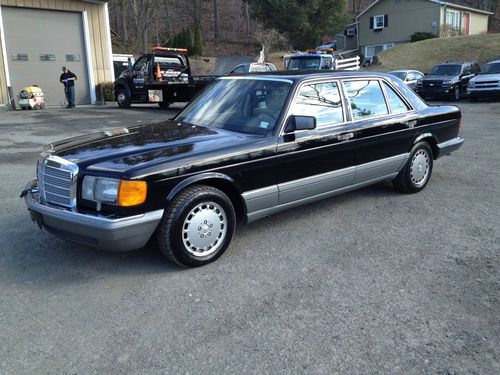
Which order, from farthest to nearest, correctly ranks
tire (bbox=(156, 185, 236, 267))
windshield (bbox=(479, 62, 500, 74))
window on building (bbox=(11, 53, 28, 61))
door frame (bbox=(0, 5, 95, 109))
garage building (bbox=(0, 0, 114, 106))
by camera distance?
windshield (bbox=(479, 62, 500, 74))
window on building (bbox=(11, 53, 28, 61))
garage building (bbox=(0, 0, 114, 106))
door frame (bbox=(0, 5, 95, 109))
tire (bbox=(156, 185, 236, 267))

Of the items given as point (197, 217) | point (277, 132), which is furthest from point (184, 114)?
point (197, 217)

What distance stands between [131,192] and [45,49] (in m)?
17.9

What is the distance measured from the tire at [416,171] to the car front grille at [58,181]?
404 cm

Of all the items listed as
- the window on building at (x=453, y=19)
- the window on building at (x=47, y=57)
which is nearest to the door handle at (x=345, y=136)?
the window on building at (x=47, y=57)

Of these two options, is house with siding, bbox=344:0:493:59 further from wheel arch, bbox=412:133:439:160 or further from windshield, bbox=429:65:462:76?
wheel arch, bbox=412:133:439:160

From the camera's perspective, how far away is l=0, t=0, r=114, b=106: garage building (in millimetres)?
17812

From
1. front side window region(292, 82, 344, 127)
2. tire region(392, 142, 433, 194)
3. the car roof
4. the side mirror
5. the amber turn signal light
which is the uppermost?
the car roof

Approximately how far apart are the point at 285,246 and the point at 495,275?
1803mm

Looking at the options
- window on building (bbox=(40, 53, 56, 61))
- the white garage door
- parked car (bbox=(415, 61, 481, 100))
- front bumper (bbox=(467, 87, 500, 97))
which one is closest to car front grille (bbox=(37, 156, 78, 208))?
the white garage door

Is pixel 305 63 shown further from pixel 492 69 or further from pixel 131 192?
pixel 131 192

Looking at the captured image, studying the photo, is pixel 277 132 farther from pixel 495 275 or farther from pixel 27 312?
pixel 27 312

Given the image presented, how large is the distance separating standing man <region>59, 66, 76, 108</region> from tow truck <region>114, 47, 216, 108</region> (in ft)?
6.07

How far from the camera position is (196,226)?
3.93 m

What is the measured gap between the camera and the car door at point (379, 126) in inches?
208
